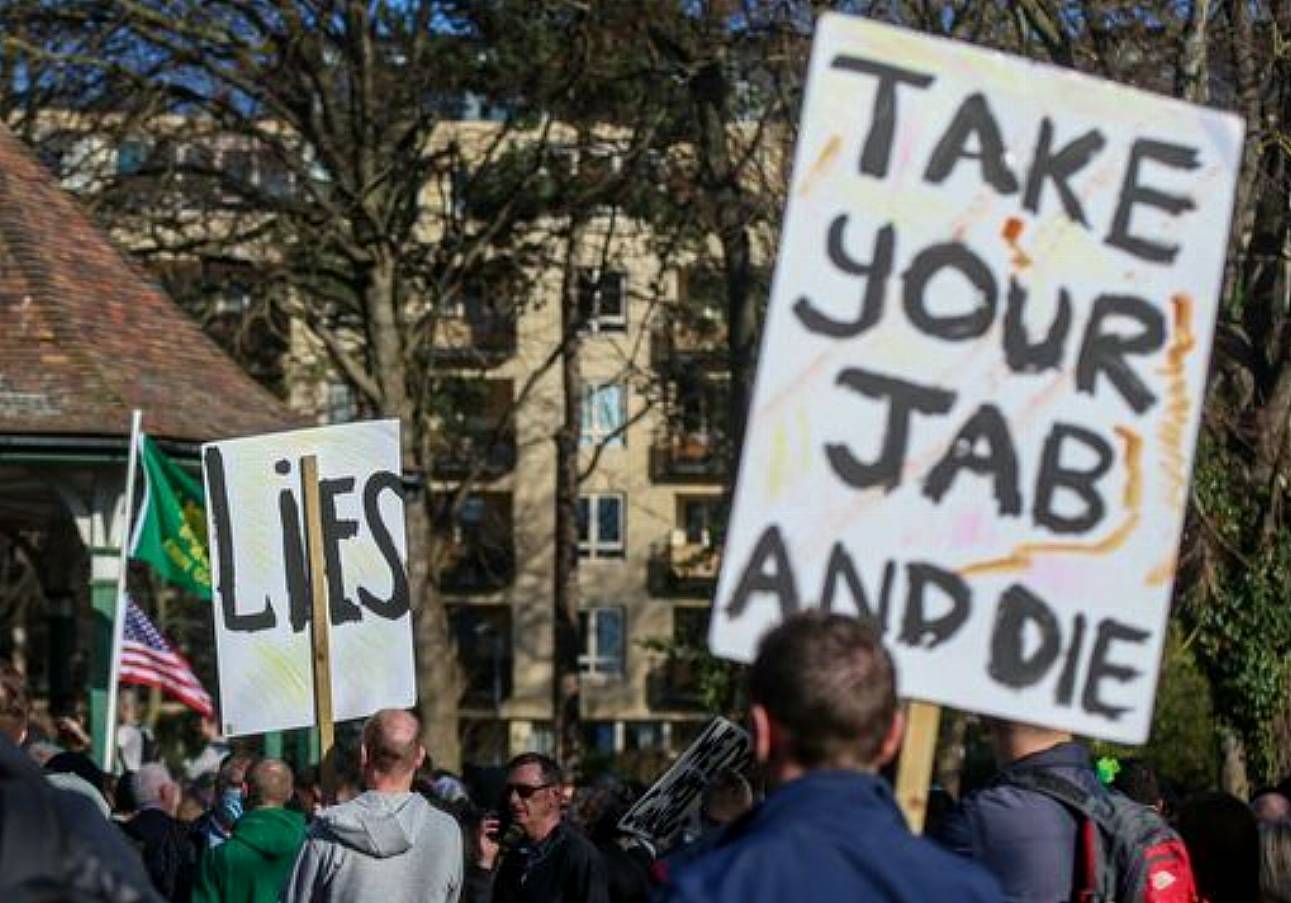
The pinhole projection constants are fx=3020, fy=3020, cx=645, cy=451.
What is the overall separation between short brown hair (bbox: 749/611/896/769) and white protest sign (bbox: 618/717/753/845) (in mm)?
5416

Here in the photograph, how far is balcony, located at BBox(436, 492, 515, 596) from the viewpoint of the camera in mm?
53219

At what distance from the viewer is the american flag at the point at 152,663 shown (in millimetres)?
18047

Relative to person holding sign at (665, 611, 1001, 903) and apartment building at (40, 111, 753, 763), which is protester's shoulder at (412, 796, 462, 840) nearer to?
person holding sign at (665, 611, 1001, 903)

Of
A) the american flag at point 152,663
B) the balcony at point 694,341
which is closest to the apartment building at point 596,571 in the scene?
the balcony at point 694,341

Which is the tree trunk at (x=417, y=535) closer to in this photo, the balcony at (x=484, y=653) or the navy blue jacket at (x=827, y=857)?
the navy blue jacket at (x=827, y=857)

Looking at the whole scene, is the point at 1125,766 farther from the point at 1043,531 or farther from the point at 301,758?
the point at 301,758

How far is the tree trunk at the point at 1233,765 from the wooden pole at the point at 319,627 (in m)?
12.2

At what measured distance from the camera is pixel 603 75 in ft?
89.2

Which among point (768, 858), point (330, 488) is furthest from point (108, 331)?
point (768, 858)

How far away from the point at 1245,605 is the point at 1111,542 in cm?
1568

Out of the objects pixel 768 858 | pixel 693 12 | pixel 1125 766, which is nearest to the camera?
pixel 768 858

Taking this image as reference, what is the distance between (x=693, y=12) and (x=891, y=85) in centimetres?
2022

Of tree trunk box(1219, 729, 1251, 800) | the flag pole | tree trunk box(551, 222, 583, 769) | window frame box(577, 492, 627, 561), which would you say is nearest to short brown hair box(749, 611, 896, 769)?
the flag pole

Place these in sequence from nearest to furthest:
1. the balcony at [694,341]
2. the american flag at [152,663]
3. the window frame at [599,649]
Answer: the american flag at [152,663] < the balcony at [694,341] < the window frame at [599,649]
